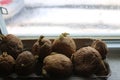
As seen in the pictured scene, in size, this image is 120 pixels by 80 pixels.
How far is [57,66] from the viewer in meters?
0.86

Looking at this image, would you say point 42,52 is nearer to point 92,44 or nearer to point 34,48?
point 34,48

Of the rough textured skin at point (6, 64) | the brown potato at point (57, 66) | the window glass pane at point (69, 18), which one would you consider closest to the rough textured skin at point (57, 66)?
the brown potato at point (57, 66)

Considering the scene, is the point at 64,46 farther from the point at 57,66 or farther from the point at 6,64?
the point at 6,64

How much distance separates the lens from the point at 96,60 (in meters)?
0.89

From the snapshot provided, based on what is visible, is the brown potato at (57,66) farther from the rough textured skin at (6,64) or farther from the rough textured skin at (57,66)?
the rough textured skin at (6,64)

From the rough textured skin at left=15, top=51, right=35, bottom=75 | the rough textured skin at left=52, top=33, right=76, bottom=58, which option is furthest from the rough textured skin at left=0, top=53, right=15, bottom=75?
the rough textured skin at left=52, top=33, right=76, bottom=58

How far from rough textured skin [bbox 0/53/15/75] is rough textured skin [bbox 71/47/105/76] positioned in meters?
0.20

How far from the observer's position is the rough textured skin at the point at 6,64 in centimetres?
88

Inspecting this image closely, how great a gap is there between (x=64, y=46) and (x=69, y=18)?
0.78 feet

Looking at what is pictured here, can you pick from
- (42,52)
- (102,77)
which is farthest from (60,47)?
(102,77)

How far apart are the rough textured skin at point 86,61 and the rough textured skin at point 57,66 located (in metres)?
0.03

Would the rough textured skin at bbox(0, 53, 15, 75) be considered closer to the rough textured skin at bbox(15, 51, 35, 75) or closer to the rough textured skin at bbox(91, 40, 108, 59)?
the rough textured skin at bbox(15, 51, 35, 75)

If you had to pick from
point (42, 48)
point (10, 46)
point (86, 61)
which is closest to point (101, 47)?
point (86, 61)

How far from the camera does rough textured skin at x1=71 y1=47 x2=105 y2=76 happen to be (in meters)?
0.88
